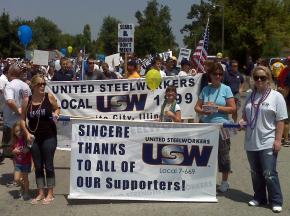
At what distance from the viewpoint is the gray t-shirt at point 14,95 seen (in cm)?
830

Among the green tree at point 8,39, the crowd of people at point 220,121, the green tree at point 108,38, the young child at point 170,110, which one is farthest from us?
the green tree at point 108,38

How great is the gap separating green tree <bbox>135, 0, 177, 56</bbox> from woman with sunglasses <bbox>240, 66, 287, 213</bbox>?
5359 centimetres

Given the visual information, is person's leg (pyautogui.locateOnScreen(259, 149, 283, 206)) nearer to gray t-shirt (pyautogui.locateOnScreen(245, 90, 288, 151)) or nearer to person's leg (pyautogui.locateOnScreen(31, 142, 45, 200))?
gray t-shirt (pyautogui.locateOnScreen(245, 90, 288, 151))

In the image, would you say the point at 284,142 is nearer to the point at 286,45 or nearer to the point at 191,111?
the point at 191,111

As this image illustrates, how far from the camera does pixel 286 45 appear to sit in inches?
2111

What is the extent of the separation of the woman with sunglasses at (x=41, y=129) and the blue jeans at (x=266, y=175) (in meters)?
2.61

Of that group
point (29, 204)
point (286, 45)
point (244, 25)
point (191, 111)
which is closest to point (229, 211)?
point (29, 204)

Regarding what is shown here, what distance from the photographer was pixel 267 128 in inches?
265

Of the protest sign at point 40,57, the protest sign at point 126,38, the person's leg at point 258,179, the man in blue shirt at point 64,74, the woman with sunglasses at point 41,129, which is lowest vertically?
the person's leg at point 258,179

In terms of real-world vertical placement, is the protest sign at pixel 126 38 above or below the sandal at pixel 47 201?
above

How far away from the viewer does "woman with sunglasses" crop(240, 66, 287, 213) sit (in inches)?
263

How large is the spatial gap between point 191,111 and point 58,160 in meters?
2.82

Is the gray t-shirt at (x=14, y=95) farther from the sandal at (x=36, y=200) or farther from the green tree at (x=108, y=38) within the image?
the green tree at (x=108, y=38)

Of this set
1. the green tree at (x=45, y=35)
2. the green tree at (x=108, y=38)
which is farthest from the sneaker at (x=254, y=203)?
the green tree at (x=45, y=35)
